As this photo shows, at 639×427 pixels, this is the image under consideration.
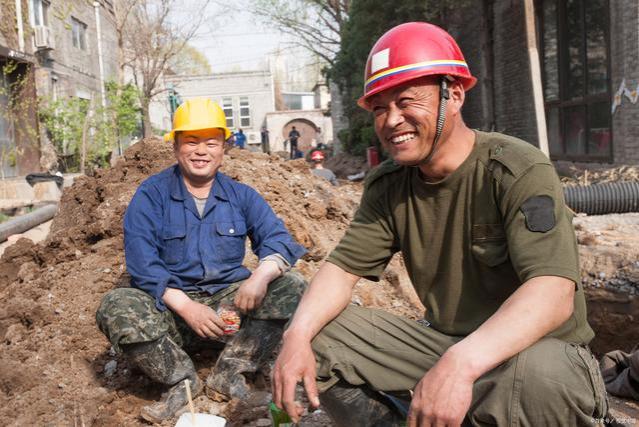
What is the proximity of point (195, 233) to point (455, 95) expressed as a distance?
1.78m

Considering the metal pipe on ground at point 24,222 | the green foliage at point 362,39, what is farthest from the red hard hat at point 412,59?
the green foliage at point 362,39

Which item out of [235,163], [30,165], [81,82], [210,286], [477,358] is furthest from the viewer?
[81,82]

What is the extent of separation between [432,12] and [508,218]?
12.4m

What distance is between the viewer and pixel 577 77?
10.4m

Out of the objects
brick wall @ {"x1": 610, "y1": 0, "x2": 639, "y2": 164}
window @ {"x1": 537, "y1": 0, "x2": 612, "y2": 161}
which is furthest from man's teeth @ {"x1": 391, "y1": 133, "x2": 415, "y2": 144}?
window @ {"x1": 537, "y1": 0, "x2": 612, "y2": 161}

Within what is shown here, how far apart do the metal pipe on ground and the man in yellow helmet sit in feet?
19.3

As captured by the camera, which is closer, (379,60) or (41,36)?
(379,60)

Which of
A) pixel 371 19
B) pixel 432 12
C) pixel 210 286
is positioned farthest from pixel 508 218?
pixel 371 19

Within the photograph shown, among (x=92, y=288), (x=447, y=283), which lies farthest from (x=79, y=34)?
(x=447, y=283)

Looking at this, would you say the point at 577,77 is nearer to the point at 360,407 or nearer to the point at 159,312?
the point at 159,312

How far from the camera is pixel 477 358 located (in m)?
1.88

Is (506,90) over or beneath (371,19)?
beneath

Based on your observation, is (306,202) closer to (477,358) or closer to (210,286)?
(210,286)

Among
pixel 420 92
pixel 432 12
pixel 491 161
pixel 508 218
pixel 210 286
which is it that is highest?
pixel 432 12
